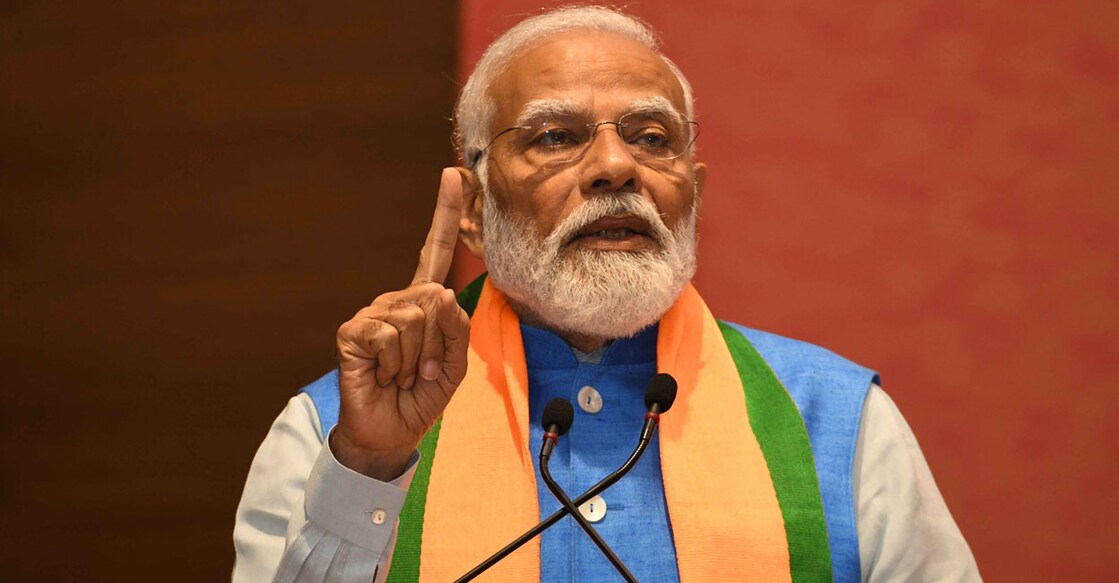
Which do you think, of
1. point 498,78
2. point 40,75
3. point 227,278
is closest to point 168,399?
point 227,278

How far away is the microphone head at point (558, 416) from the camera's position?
1581mm

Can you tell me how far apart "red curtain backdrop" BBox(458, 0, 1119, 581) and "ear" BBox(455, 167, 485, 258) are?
59 centimetres

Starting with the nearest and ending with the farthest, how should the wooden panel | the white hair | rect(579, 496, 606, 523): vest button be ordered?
rect(579, 496, 606, 523): vest button, the white hair, the wooden panel

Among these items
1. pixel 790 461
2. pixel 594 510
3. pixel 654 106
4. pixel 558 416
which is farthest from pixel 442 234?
pixel 790 461

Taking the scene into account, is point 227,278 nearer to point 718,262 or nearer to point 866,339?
point 718,262

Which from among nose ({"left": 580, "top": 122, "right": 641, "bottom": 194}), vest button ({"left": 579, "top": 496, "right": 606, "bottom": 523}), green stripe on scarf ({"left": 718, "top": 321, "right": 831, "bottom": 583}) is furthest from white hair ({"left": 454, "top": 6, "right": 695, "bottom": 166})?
vest button ({"left": 579, "top": 496, "right": 606, "bottom": 523})

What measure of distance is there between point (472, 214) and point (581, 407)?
1.71 feet

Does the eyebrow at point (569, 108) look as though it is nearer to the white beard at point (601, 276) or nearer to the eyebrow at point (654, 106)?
the eyebrow at point (654, 106)

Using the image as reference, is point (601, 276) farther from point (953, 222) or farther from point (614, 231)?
point (953, 222)

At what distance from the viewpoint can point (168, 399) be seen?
9.15ft

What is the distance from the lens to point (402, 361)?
5.33ft

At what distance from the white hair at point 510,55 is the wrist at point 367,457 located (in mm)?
752

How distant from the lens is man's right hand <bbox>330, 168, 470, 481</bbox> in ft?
5.25

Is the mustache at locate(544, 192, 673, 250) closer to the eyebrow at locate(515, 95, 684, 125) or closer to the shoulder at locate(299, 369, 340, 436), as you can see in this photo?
the eyebrow at locate(515, 95, 684, 125)
